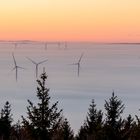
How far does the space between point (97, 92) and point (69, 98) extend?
52.2 ft

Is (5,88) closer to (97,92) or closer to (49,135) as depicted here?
(97,92)

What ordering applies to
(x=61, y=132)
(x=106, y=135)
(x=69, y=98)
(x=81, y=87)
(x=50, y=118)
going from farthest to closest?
(x=81, y=87) < (x=69, y=98) < (x=61, y=132) < (x=106, y=135) < (x=50, y=118)

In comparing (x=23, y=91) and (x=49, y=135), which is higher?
(x=23, y=91)

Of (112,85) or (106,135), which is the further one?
(112,85)

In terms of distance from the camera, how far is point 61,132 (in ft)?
119

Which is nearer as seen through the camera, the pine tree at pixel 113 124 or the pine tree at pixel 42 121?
the pine tree at pixel 42 121

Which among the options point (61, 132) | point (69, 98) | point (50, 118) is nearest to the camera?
point (50, 118)

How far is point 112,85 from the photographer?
17575cm

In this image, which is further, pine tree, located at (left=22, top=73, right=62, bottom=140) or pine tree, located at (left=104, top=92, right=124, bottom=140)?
pine tree, located at (left=104, top=92, right=124, bottom=140)

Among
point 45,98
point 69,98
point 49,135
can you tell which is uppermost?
point 69,98

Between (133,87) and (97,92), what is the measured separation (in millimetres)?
22614

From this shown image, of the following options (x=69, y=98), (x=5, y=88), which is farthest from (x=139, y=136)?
(x=5, y=88)

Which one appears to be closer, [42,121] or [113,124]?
[42,121]

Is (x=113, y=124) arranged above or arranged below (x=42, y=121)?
above
